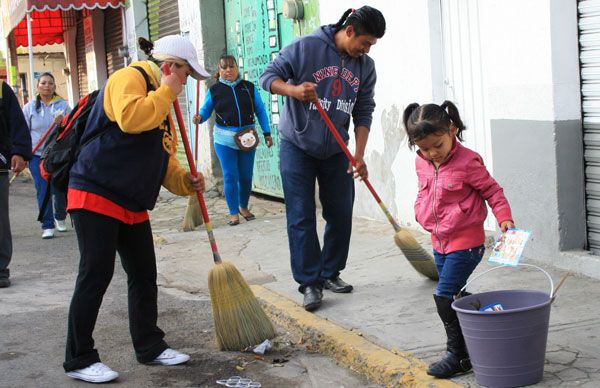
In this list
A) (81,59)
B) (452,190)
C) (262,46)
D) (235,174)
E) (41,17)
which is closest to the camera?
(452,190)

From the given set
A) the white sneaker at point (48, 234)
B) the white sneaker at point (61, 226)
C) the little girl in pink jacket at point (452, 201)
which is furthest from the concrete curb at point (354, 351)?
the white sneaker at point (61, 226)

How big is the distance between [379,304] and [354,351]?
0.90 metres

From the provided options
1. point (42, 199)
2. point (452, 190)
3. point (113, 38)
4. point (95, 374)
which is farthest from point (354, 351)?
point (113, 38)

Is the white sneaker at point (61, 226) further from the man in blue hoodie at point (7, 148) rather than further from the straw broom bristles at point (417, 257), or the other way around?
the straw broom bristles at point (417, 257)

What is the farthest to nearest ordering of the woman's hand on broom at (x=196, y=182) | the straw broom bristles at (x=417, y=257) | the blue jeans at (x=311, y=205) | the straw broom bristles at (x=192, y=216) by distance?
the straw broom bristles at (x=192, y=216)
the straw broom bristles at (x=417, y=257)
the blue jeans at (x=311, y=205)
the woman's hand on broom at (x=196, y=182)

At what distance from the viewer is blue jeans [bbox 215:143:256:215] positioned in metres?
9.81

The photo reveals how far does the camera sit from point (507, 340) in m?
3.83

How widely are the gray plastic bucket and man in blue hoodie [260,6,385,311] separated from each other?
5.88 feet

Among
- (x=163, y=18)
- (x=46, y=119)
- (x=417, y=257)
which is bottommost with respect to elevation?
(x=417, y=257)

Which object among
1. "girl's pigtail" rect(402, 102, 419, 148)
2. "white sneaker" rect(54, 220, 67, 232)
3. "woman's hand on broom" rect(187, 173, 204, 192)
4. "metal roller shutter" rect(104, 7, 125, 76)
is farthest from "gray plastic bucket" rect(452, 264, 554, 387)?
"metal roller shutter" rect(104, 7, 125, 76)

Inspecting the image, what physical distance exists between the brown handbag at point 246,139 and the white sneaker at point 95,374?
5158mm

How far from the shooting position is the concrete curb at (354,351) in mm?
4410

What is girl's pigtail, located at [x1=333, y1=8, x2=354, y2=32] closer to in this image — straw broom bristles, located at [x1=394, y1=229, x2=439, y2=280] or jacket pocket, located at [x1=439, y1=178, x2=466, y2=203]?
straw broom bristles, located at [x1=394, y1=229, x2=439, y2=280]

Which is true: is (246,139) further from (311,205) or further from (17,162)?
(311,205)
